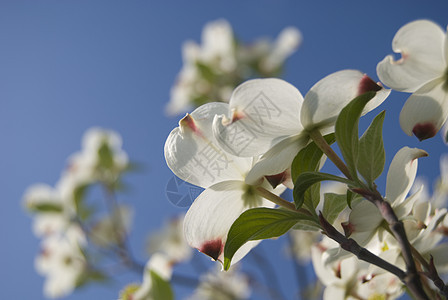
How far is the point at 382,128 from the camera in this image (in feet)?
1.13

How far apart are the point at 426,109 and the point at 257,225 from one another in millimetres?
188

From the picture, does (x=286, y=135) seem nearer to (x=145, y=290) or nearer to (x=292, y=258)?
(x=145, y=290)

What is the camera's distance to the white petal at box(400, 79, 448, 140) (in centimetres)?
37

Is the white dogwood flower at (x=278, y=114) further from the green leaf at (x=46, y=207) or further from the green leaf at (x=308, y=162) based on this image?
the green leaf at (x=46, y=207)

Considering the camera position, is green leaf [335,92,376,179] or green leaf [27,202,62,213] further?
green leaf [27,202,62,213]

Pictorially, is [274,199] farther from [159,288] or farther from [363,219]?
[159,288]

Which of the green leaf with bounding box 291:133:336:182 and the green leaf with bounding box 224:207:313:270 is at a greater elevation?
the green leaf with bounding box 291:133:336:182

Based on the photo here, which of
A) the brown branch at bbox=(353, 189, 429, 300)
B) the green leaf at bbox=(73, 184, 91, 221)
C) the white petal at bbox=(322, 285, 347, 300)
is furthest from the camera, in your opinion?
Answer: the green leaf at bbox=(73, 184, 91, 221)

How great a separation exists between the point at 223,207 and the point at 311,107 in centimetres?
11

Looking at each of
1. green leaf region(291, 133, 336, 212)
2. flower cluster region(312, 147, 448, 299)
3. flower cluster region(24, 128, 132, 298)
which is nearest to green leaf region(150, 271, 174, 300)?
flower cluster region(312, 147, 448, 299)

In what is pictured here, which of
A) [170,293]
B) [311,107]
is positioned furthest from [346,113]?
[170,293]

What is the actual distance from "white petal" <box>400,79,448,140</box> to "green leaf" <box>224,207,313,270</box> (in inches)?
5.3

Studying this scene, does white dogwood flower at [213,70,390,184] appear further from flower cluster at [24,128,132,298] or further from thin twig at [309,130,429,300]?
flower cluster at [24,128,132,298]

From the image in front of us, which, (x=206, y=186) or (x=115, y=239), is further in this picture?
(x=115, y=239)
